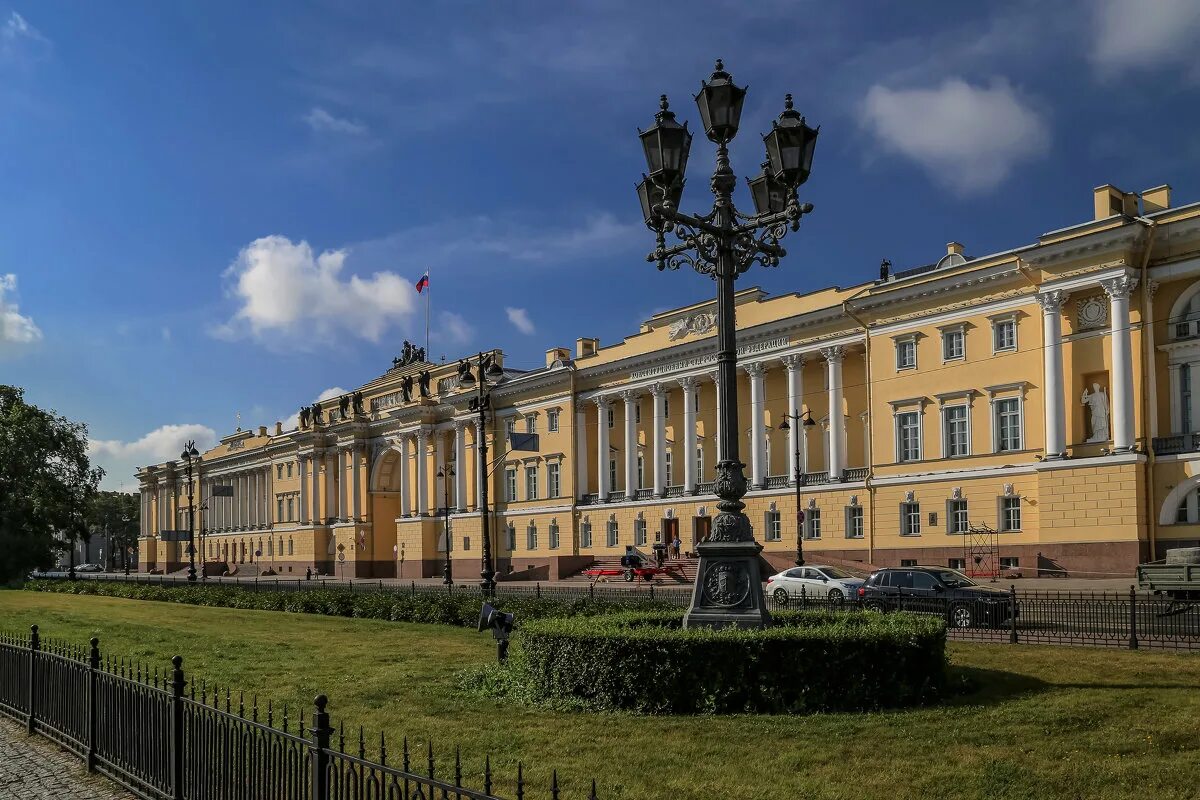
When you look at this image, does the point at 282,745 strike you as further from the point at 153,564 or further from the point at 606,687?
the point at 153,564

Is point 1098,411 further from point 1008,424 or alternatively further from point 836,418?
point 836,418

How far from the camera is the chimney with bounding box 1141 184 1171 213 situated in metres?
40.7

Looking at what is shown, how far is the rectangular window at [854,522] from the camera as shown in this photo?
4944 centimetres

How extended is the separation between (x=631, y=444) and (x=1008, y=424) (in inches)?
964

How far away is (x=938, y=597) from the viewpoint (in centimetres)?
2230

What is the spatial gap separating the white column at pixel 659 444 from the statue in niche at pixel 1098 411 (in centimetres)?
2563

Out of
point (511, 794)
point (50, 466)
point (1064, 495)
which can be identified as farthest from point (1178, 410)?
point (50, 466)

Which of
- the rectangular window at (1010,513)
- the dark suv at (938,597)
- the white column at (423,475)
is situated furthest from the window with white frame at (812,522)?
the white column at (423,475)

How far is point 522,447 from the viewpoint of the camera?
45969mm

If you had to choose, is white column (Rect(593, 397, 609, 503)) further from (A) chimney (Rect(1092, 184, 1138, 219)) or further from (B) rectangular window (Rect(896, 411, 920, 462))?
(A) chimney (Rect(1092, 184, 1138, 219))

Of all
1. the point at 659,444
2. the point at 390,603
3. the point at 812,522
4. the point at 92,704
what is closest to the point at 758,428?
the point at 812,522

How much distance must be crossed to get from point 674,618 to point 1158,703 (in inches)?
272

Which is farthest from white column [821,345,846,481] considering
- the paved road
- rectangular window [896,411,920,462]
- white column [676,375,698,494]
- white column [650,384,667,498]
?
the paved road

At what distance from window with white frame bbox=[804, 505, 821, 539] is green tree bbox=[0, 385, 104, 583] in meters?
47.3
